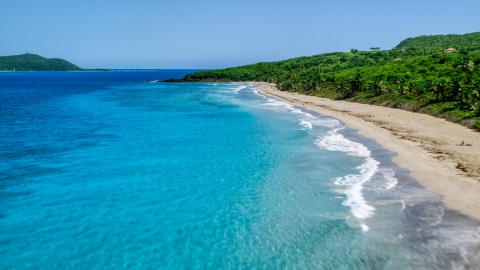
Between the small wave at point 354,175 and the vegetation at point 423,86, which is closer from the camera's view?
the small wave at point 354,175

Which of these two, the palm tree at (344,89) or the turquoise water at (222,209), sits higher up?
the palm tree at (344,89)

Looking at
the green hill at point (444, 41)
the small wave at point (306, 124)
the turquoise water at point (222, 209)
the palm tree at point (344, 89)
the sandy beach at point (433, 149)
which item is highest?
the green hill at point (444, 41)

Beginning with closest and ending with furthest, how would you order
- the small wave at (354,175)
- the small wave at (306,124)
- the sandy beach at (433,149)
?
the small wave at (354,175), the sandy beach at (433,149), the small wave at (306,124)

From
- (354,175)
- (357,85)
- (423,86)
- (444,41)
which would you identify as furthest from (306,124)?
(444,41)

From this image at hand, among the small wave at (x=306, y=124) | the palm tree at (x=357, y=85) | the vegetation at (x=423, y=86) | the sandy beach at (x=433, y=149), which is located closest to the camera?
the sandy beach at (x=433, y=149)

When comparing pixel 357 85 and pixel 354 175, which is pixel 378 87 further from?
pixel 354 175

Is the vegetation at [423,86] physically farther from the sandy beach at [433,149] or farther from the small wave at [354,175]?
the small wave at [354,175]

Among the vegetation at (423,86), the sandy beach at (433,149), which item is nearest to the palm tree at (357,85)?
the vegetation at (423,86)
